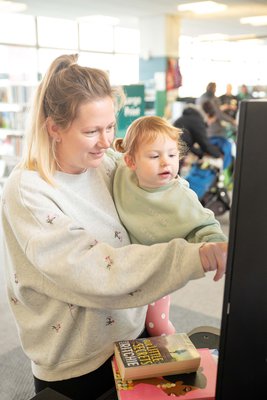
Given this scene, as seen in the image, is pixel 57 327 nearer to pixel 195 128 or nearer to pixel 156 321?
pixel 156 321

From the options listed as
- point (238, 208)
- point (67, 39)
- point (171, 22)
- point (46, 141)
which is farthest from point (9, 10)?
point (238, 208)

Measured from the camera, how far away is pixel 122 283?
0.79 meters

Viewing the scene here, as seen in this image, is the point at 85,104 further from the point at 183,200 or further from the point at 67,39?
the point at 67,39

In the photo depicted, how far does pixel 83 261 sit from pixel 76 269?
0.07 feet

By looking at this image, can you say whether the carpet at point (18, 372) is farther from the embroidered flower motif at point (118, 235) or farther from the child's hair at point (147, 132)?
the child's hair at point (147, 132)

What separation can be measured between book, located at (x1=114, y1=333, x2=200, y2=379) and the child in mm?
243

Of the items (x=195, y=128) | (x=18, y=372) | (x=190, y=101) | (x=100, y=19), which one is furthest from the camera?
(x=100, y=19)

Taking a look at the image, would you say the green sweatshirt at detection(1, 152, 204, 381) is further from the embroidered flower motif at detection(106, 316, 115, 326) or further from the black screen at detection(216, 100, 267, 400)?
the black screen at detection(216, 100, 267, 400)

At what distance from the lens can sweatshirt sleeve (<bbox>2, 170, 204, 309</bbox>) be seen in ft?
2.49

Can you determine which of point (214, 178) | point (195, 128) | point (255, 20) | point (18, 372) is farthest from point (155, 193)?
point (255, 20)

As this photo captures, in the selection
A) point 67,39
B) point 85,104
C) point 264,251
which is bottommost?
point 264,251

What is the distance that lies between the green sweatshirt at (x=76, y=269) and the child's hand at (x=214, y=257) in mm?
13

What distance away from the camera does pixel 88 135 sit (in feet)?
3.12

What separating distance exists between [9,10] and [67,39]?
2056 mm
